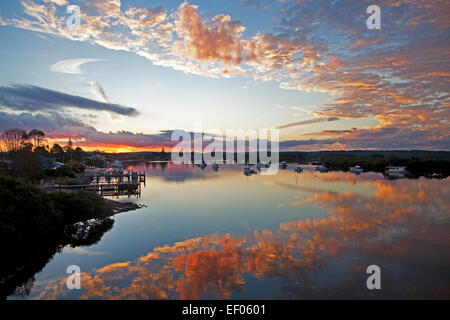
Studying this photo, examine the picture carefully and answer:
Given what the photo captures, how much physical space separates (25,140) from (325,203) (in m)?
65.8

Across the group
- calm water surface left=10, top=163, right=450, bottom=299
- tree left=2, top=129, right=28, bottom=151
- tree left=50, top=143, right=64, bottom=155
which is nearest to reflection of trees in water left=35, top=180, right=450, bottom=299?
calm water surface left=10, top=163, right=450, bottom=299

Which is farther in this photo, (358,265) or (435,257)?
(435,257)

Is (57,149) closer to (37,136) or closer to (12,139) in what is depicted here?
(37,136)

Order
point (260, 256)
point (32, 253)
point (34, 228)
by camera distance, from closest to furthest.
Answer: point (260, 256), point (32, 253), point (34, 228)

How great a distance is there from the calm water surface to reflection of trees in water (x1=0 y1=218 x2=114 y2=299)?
0.63 metres

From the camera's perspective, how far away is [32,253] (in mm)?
18203

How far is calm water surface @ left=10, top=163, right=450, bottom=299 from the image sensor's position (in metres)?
13.4

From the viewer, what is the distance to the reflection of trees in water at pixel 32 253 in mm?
14113

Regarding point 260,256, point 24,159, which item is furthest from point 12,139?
point 260,256

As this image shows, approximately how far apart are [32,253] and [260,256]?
14883 millimetres

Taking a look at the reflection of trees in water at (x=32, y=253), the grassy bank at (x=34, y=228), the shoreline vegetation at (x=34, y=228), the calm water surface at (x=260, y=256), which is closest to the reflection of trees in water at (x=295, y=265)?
the calm water surface at (x=260, y=256)
